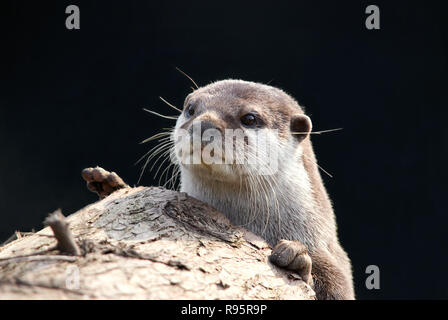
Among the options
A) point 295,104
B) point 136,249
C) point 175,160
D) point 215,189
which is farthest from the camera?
point 295,104

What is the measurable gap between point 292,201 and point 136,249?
1.02 m

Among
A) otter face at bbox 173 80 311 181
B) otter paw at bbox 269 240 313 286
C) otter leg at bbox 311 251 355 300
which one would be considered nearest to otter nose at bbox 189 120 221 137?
otter face at bbox 173 80 311 181

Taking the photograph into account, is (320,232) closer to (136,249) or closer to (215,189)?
(215,189)

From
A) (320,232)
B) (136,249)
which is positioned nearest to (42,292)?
(136,249)

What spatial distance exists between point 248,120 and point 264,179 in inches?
12.0

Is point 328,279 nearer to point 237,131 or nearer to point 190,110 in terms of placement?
point 237,131

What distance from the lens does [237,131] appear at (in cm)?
245

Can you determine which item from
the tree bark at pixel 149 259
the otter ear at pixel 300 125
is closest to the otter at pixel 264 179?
the otter ear at pixel 300 125

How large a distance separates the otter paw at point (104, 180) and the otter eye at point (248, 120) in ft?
2.51

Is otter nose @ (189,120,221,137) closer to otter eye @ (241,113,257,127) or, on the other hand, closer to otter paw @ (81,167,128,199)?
otter eye @ (241,113,257,127)

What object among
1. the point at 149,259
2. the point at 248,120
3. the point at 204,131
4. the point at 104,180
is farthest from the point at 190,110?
the point at 149,259

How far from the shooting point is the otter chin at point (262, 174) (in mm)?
2340

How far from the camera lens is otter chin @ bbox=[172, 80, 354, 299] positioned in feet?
7.68

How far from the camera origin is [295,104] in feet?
10.1
